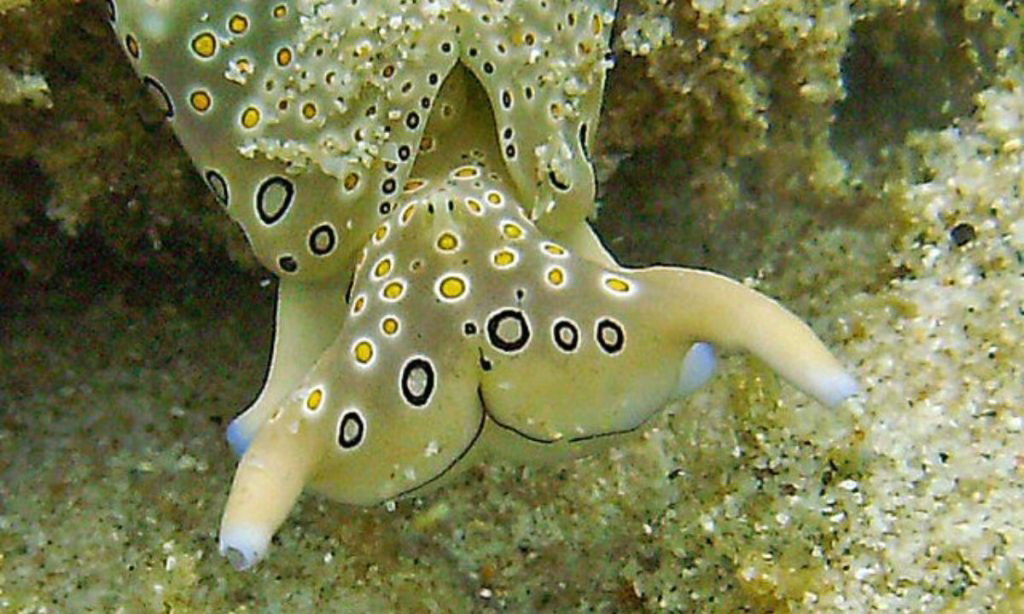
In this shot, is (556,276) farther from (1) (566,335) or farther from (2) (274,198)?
(2) (274,198)

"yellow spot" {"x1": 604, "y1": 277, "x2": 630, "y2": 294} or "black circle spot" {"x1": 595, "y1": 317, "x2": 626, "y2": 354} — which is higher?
"yellow spot" {"x1": 604, "y1": 277, "x2": 630, "y2": 294}

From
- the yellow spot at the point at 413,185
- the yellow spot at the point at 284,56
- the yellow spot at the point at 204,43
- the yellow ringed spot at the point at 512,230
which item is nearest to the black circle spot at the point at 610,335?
the yellow ringed spot at the point at 512,230

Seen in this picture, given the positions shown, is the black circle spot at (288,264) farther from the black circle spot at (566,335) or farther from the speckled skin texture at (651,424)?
the black circle spot at (566,335)

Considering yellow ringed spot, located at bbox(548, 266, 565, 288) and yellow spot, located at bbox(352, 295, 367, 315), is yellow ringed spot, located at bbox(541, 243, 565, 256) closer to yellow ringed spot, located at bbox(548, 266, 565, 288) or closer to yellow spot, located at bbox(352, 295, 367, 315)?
yellow ringed spot, located at bbox(548, 266, 565, 288)

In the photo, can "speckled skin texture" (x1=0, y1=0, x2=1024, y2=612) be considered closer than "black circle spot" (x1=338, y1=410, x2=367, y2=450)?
No

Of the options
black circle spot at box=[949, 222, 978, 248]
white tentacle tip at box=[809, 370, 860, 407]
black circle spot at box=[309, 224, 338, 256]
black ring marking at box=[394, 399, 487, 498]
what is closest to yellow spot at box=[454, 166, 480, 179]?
black circle spot at box=[309, 224, 338, 256]

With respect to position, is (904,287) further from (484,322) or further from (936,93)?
(484,322)

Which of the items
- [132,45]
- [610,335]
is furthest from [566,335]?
[132,45]

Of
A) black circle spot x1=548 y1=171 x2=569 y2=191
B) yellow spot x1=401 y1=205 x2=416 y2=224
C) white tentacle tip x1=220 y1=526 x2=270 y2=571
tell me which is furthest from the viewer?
black circle spot x1=548 y1=171 x2=569 y2=191
